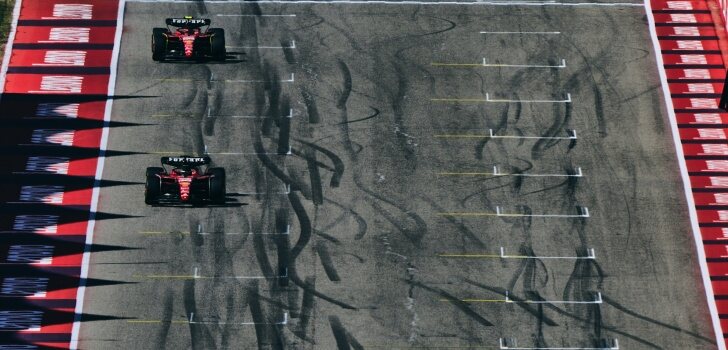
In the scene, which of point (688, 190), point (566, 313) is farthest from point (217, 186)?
point (688, 190)

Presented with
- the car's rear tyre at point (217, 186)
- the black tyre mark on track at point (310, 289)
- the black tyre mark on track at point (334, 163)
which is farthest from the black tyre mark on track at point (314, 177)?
the black tyre mark on track at point (310, 289)

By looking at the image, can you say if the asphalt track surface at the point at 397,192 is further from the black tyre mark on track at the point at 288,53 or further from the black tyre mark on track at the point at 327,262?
the black tyre mark on track at the point at 288,53

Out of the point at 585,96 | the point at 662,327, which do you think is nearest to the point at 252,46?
the point at 585,96

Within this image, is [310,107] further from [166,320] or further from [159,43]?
[166,320]

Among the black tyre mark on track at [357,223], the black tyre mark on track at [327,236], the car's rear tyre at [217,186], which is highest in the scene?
the car's rear tyre at [217,186]

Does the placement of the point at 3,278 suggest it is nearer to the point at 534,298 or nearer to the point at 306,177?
the point at 306,177

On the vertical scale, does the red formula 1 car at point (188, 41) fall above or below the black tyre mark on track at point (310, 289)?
above

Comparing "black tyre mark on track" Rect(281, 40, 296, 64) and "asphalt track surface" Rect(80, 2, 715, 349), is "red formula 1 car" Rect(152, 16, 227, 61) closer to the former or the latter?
"asphalt track surface" Rect(80, 2, 715, 349)
